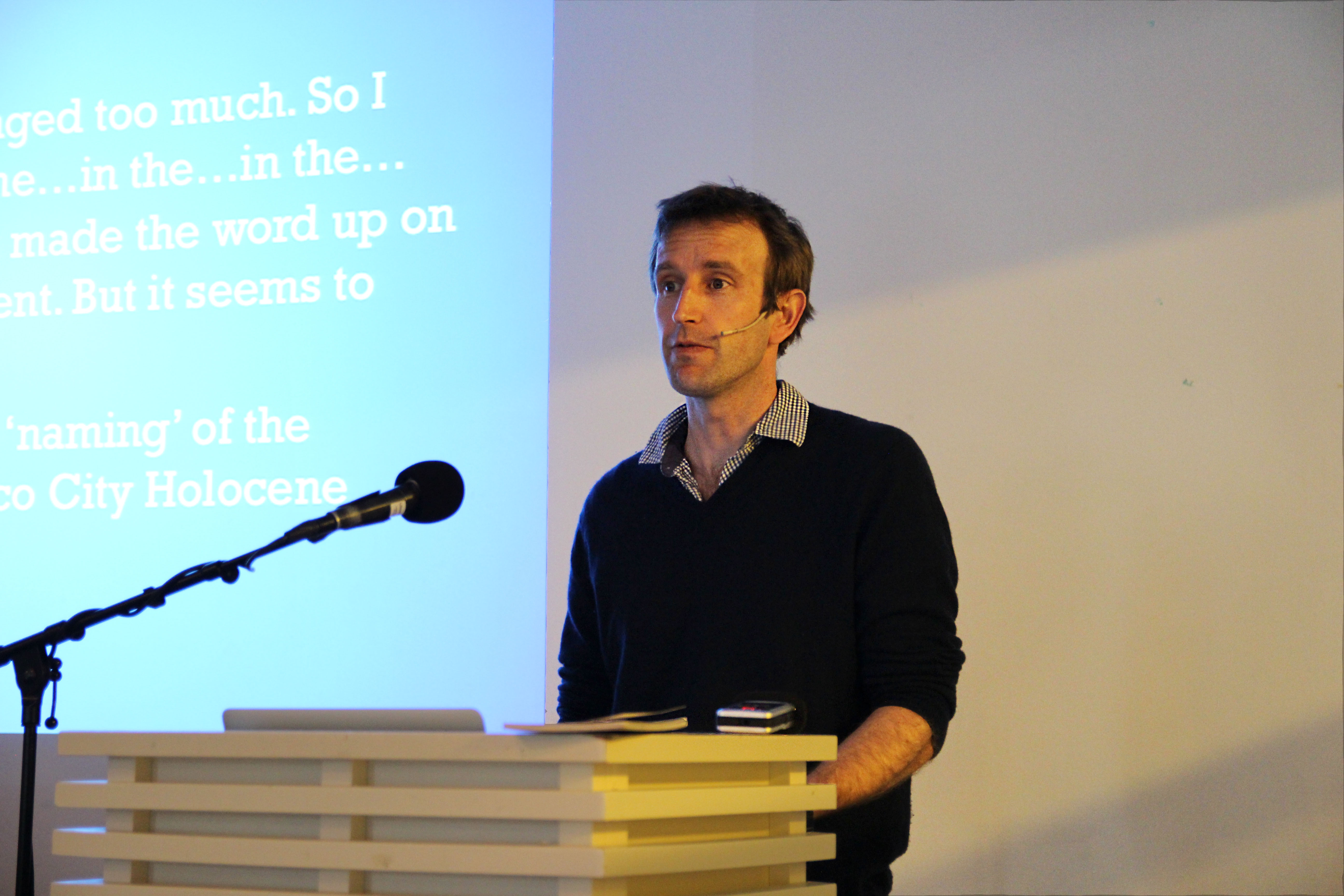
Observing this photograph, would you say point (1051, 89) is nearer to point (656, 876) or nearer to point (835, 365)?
point (835, 365)

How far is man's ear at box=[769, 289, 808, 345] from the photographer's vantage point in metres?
2.02

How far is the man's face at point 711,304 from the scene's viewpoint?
1909 mm

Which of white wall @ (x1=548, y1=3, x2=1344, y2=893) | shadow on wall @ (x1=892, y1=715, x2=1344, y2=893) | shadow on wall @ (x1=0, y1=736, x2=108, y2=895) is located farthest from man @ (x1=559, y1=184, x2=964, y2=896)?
shadow on wall @ (x1=0, y1=736, x2=108, y2=895)

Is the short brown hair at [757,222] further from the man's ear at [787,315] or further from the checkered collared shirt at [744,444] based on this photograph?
the checkered collared shirt at [744,444]

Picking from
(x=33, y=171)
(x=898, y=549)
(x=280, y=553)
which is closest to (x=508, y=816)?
(x=898, y=549)

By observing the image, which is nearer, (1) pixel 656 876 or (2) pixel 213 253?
(1) pixel 656 876

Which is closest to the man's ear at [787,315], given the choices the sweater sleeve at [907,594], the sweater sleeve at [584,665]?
the sweater sleeve at [907,594]

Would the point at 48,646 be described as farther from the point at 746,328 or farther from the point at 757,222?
the point at 757,222

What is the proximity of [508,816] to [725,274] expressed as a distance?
4.02 feet

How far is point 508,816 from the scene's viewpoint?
886 millimetres

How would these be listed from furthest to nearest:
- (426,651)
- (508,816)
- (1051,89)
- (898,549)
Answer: (426,651), (1051,89), (898,549), (508,816)

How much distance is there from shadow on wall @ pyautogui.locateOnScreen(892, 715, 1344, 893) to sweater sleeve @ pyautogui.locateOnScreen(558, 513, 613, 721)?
1.09m

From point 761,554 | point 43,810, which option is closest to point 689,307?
point 761,554

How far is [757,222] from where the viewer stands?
2012 mm
